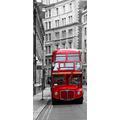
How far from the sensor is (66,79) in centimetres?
1583

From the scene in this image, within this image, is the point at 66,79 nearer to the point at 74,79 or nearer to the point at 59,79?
the point at 74,79

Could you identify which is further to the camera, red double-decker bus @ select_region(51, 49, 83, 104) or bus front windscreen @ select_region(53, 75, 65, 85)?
bus front windscreen @ select_region(53, 75, 65, 85)

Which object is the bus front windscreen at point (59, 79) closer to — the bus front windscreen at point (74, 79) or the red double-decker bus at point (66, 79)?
the red double-decker bus at point (66, 79)

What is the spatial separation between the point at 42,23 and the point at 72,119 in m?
2.68

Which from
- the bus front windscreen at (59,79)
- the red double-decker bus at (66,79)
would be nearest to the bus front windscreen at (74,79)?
the red double-decker bus at (66,79)

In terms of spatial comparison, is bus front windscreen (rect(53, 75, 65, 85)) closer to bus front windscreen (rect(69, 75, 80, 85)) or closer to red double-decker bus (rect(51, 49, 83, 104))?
red double-decker bus (rect(51, 49, 83, 104))

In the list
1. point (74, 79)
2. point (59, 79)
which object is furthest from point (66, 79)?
point (59, 79)

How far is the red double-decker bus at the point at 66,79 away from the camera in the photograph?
50.9ft

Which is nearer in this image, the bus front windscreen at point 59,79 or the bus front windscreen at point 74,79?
the bus front windscreen at point 74,79

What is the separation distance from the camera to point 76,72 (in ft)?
51.5

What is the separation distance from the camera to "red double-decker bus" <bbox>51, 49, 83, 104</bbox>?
15516mm

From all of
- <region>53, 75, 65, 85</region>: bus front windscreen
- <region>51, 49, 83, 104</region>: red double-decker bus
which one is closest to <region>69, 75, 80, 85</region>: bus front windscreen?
<region>51, 49, 83, 104</region>: red double-decker bus
